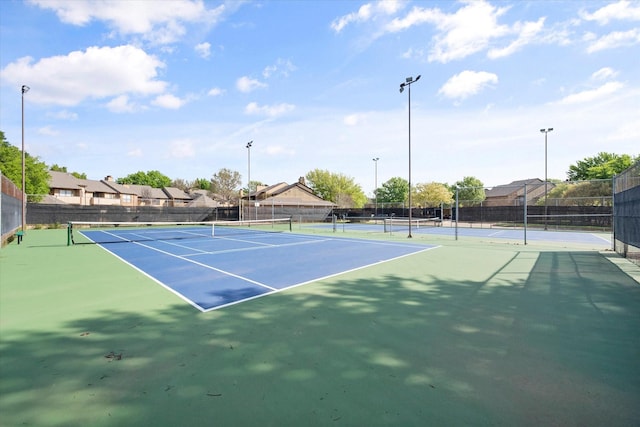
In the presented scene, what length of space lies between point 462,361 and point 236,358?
235cm

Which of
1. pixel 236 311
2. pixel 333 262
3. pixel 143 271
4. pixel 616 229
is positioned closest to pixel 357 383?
pixel 236 311

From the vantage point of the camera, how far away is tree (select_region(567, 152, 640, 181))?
42094 millimetres

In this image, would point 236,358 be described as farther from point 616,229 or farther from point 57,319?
point 616,229

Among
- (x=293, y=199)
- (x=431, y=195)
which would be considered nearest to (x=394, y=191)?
(x=431, y=195)

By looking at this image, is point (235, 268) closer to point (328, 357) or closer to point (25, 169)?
point (328, 357)

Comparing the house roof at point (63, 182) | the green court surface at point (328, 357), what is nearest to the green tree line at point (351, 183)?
the house roof at point (63, 182)

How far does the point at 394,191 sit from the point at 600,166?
36.3 metres

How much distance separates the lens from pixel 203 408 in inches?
98.7

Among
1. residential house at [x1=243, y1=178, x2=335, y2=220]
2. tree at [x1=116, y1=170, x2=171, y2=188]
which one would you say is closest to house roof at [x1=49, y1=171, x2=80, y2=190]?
residential house at [x1=243, y1=178, x2=335, y2=220]

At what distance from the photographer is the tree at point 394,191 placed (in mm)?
71250

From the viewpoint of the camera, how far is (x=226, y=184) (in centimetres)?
6356

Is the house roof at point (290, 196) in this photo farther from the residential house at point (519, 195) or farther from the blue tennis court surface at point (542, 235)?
the blue tennis court surface at point (542, 235)

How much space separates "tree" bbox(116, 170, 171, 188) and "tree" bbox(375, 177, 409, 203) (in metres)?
70.4

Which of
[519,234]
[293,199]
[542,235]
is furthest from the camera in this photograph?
[293,199]
